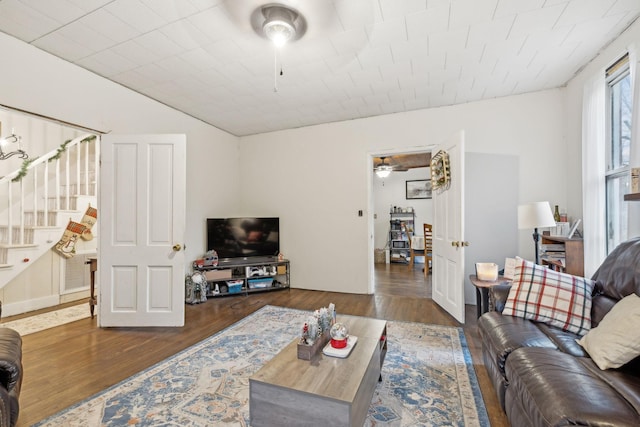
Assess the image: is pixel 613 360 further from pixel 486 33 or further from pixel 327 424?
pixel 486 33

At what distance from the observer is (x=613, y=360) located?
53.9 inches

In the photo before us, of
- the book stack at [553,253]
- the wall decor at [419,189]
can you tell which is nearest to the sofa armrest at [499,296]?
the book stack at [553,253]

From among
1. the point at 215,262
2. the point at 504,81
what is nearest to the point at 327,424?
the point at 215,262

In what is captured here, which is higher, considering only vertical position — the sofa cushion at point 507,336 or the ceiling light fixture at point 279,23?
the ceiling light fixture at point 279,23

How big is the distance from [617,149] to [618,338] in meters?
2.14

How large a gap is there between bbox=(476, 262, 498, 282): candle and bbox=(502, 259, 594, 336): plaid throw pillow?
94 cm

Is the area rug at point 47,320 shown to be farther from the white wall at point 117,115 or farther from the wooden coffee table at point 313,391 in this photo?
the wooden coffee table at point 313,391

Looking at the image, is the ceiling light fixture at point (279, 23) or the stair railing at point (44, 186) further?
the stair railing at point (44, 186)

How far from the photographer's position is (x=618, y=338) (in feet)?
4.57

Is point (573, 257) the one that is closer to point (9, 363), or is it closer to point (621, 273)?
point (621, 273)

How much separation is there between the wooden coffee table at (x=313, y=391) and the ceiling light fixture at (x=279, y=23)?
2280 mm

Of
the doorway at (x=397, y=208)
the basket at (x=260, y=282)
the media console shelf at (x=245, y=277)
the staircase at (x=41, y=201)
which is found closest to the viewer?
the staircase at (x=41, y=201)

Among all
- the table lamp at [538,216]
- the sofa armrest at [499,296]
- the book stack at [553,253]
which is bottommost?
the sofa armrest at [499,296]

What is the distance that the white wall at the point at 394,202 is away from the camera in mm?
8109
